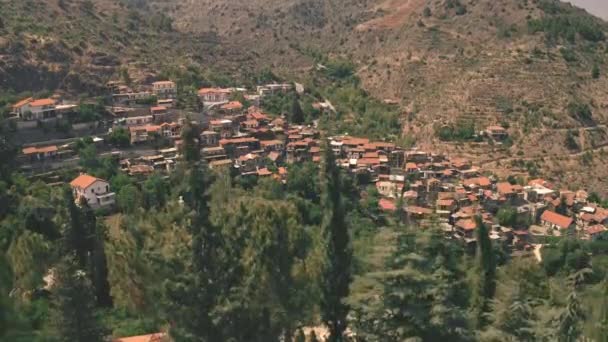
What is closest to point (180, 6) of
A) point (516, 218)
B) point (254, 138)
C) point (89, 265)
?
point (254, 138)

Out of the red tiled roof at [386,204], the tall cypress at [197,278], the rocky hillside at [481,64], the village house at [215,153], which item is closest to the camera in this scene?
the tall cypress at [197,278]

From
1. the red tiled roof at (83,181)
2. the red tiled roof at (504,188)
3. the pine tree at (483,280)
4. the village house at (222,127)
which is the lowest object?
the red tiled roof at (504,188)

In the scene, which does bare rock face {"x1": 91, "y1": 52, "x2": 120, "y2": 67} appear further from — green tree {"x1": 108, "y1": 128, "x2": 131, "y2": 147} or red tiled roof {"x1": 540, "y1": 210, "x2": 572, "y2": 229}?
red tiled roof {"x1": 540, "y1": 210, "x2": 572, "y2": 229}

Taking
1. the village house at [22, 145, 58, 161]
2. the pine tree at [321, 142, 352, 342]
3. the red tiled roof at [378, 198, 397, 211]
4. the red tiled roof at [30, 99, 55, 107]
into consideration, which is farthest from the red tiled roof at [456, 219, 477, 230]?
the red tiled roof at [30, 99, 55, 107]

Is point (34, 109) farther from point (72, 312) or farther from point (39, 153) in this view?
point (72, 312)

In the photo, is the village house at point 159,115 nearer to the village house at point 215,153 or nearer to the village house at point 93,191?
the village house at point 215,153

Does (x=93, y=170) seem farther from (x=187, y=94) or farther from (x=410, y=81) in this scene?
(x=410, y=81)

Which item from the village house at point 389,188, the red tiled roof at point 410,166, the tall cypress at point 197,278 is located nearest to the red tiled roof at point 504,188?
the red tiled roof at point 410,166
